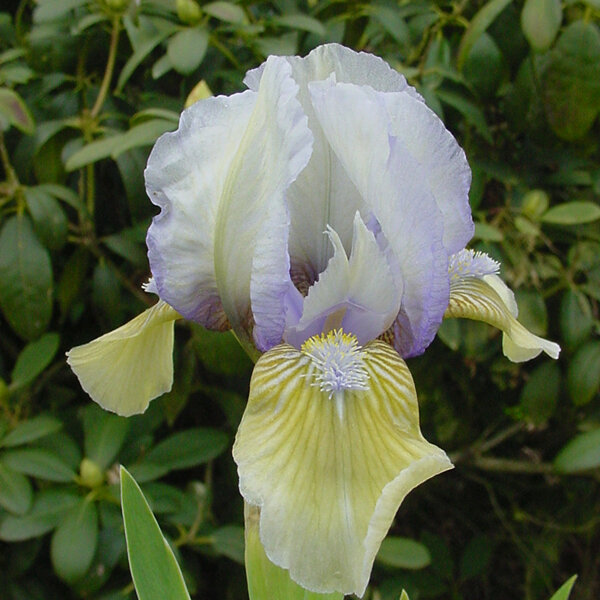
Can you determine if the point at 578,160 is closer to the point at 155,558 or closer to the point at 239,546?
the point at 239,546

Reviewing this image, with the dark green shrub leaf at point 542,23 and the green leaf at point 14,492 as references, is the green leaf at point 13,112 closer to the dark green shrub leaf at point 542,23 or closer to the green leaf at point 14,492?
the green leaf at point 14,492

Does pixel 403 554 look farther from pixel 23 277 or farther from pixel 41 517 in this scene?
pixel 23 277

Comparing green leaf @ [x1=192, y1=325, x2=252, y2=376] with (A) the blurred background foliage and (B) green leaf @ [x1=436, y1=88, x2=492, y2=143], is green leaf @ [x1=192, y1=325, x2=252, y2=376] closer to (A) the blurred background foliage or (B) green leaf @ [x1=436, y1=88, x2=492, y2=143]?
(A) the blurred background foliage

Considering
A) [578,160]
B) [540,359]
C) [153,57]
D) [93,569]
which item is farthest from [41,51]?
[540,359]

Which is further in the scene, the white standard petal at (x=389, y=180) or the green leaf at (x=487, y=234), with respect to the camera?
the green leaf at (x=487, y=234)

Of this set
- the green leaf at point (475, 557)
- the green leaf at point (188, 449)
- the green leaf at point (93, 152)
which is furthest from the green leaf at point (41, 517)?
the green leaf at point (475, 557)

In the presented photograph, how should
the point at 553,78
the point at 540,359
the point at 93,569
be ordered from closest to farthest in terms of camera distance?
the point at 93,569 → the point at 553,78 → the point at 540,359
